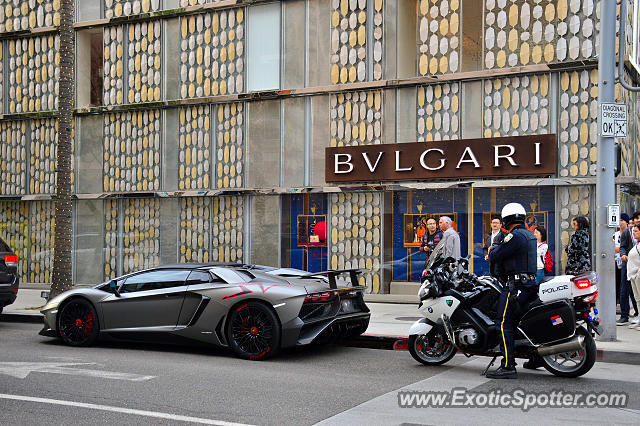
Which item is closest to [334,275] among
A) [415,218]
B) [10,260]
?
[10,260]

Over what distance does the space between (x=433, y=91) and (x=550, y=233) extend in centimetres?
398

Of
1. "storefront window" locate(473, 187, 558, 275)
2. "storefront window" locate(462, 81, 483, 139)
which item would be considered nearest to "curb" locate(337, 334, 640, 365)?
"storefront window" locate(473, 187, 558, 275)

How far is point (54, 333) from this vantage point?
11016 mm

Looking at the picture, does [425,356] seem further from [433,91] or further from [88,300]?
[433,91]

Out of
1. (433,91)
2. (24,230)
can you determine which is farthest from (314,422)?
(24,230)

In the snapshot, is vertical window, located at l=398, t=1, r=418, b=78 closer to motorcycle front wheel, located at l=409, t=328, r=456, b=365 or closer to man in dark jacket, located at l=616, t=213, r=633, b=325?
man in dark jacket, located at l=616, t=213, r=633, b=325

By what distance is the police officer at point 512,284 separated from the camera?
8.22 meters

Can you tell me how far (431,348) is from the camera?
917 cm

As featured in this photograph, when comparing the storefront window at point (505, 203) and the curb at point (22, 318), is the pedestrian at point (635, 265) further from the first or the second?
the curb at point (22, 318)

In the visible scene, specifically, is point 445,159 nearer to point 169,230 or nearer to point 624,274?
point 624,274

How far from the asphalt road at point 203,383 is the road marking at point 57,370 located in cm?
7

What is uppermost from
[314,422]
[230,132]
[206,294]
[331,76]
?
[331,76]

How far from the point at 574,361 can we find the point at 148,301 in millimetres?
5506

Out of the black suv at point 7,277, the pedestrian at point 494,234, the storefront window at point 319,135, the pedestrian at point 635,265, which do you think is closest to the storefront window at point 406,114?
the storefront window at point 319,135
